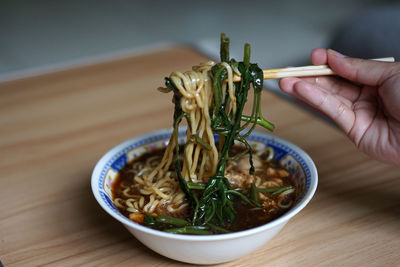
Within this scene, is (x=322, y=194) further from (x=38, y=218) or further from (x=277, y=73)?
(x=38, y=218)

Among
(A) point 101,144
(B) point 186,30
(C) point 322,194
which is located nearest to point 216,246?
(C) point 322,194

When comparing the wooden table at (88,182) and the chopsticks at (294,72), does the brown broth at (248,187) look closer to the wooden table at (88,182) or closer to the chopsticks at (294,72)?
the wooden table at (88,182)

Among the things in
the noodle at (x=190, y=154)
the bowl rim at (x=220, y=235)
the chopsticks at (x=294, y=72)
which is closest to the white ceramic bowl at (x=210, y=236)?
the bowl rim at (x=220, y=235)

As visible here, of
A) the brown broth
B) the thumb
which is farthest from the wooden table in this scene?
the thumb

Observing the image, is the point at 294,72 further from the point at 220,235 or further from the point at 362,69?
the point at 220,235

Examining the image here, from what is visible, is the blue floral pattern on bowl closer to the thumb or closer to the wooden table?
the wooden table

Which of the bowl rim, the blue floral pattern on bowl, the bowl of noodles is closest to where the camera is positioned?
the bowl rim

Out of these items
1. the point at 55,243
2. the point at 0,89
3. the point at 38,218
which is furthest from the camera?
the point at 0,89
